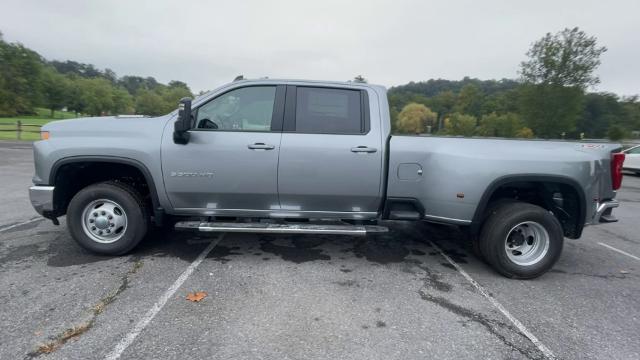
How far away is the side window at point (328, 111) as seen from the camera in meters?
3.99

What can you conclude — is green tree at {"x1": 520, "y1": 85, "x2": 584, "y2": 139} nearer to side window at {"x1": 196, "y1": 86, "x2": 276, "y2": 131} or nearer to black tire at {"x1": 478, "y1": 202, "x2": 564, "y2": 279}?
black tire at {"x1": 478, "y1": 202, "x2": 564, "y2": 279}

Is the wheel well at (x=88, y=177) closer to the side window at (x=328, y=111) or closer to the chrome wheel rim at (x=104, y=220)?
the chrome wheel rim at (x=104, y=220)

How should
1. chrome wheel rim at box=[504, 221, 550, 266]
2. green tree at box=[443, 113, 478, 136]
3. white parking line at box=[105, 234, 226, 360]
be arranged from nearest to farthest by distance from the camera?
white parking line at box=[105, 234, 226, 360]
chrome wheel rim at box=[504, 221, 550, 266]
green tree at box=[443, 113, 478, 136]

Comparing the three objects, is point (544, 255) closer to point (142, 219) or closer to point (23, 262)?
point (142, 219)

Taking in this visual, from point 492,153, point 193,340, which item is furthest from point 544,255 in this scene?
point 193,340

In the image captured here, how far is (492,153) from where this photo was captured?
3.75 m

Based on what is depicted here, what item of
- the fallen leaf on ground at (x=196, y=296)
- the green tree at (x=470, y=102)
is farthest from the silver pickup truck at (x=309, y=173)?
the green tree at (x=470, y=102)

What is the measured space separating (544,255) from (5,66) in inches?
3312

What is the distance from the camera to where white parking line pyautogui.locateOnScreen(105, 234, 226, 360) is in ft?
8.23

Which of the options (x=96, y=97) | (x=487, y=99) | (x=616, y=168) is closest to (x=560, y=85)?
(x=616, y=168)

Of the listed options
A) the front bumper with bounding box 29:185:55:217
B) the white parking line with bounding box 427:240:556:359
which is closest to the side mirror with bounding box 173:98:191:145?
the front bumper with bounding box 29:185:55:217

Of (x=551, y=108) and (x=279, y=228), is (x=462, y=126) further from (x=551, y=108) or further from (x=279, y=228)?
(x=279, y=228)

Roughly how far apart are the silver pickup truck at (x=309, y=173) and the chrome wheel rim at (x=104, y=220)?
0.01 meters

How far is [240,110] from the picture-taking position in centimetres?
407
